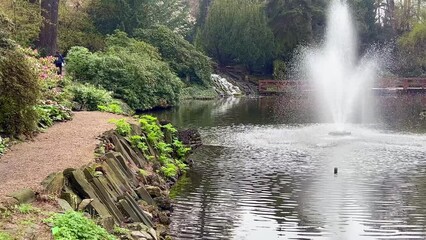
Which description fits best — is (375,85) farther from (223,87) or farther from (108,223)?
(108,223)

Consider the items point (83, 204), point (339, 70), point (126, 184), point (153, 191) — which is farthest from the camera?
point (339, 70)

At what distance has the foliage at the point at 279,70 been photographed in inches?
1965

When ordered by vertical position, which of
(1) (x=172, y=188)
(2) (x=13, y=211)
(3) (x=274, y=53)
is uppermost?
(3) (x=274, y=53)

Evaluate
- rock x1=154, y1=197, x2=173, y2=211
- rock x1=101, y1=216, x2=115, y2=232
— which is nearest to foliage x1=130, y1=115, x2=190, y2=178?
rock x1=154, y1=197, x2=173, y2=211

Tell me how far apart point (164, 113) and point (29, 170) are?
20926 mm

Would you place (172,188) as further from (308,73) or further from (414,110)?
(308,73)

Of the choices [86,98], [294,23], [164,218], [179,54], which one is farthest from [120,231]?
[294,23]

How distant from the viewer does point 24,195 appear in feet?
24.5

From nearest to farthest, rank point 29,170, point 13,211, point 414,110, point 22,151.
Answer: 1. point 13,211
2. point 29,170
3. point 22,151
4. point 414,110

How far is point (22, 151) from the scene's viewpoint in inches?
416

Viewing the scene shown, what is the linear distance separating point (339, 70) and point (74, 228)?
118ft

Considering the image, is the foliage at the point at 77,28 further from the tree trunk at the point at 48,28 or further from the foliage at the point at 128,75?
the tree trunk at the point at 48,28

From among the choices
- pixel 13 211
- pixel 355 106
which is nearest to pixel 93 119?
pixel 13 211

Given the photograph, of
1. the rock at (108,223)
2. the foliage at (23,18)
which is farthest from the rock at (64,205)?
the foliage at (23,18)
